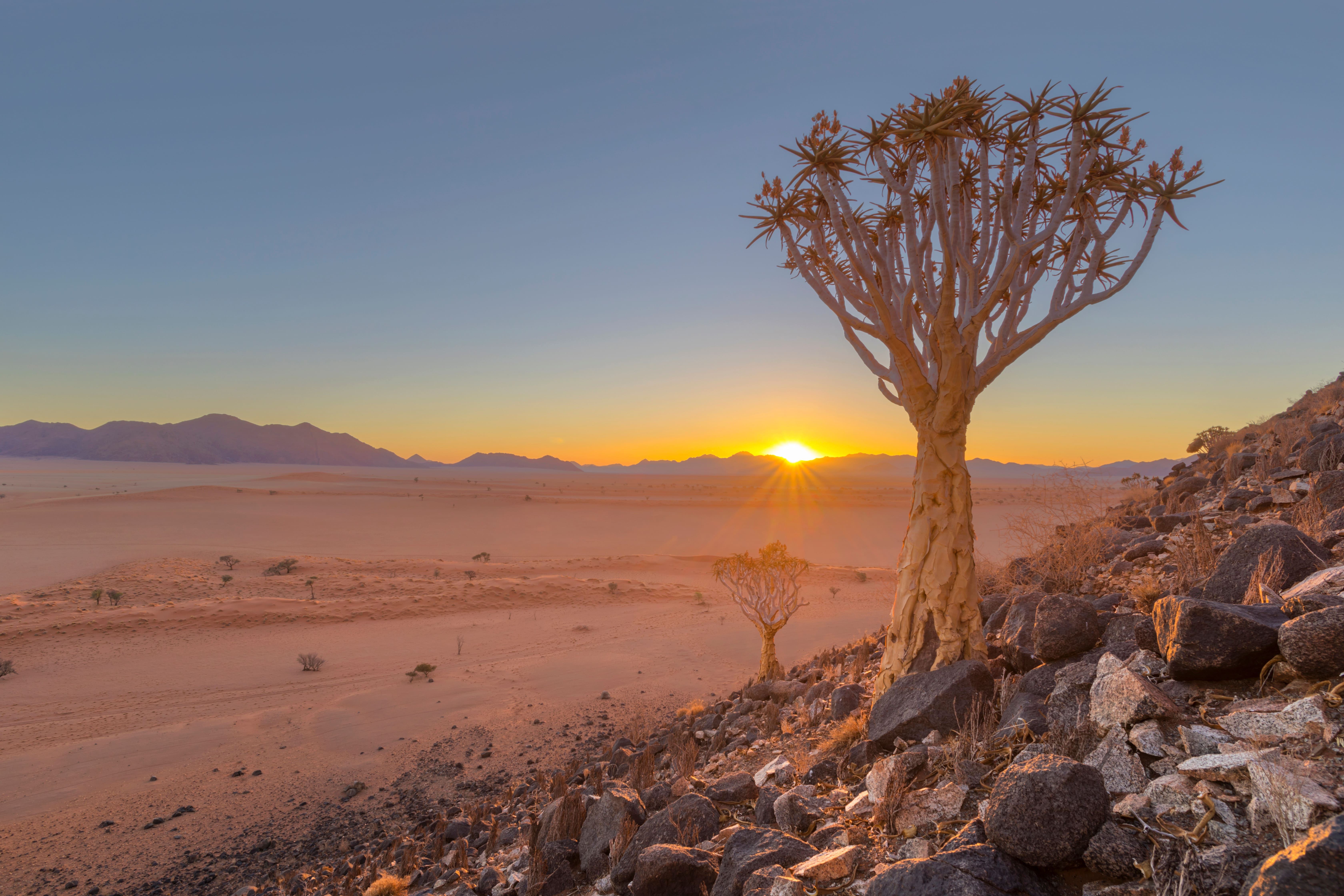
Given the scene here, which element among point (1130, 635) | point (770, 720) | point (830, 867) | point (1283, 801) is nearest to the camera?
point (1283, 801)

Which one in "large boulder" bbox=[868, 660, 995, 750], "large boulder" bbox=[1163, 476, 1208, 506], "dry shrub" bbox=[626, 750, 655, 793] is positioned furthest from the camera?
"large boulder" bbox=[1163, 476, 1208, 506]

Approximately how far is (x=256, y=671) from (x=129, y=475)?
465ft

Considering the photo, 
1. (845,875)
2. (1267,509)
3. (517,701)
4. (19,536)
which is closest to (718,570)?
(517,701)

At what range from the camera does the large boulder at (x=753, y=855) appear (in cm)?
419

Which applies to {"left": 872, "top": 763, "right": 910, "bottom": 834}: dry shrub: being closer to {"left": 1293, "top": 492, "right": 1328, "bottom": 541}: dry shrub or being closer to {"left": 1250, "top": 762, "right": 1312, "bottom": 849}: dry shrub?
{"left": 1250, "top": 762, "right": 1312, "bottom": 849}: dry shrub

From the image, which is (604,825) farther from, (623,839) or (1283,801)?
(1283,801)

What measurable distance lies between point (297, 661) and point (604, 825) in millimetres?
13999

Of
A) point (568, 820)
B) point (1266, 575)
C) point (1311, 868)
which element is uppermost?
point (1266, 575)

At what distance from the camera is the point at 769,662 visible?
12961 mm

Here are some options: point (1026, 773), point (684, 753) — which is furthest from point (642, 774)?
point (1026, 773)

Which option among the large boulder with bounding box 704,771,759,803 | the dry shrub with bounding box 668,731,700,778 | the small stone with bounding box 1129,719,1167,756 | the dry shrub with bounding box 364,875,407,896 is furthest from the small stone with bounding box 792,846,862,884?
the dry shrub with bounding box 364,875,407,896

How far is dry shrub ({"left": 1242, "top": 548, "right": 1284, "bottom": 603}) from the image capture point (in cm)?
504

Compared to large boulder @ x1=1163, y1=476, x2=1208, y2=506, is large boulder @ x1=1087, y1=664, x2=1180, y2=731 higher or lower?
lower

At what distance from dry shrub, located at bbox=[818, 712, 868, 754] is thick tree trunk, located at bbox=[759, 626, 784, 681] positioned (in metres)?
5.64
